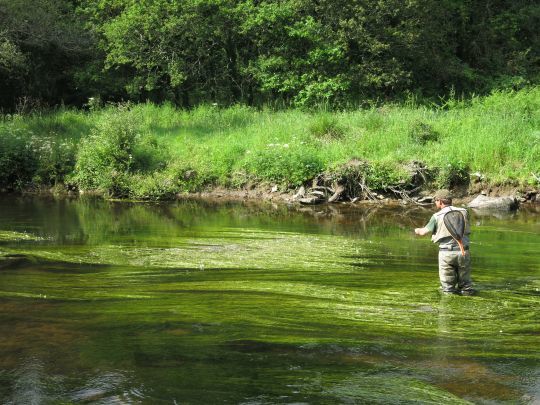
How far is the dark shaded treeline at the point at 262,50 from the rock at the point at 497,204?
915 centimetres

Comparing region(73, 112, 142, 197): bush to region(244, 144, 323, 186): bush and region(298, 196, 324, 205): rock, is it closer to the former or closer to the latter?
region(244, 144, 323, 186): bush

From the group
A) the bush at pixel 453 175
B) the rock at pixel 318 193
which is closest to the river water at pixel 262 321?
the bush at pixel 453 175

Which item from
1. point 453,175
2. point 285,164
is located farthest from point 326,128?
point 453,175

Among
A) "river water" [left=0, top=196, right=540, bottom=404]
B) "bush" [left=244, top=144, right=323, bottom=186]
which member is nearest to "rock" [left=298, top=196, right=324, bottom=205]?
"bush" [left=244, top=144, right=323, bottom=186]

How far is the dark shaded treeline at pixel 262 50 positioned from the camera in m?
25.6

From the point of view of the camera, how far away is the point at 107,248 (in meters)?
11.9

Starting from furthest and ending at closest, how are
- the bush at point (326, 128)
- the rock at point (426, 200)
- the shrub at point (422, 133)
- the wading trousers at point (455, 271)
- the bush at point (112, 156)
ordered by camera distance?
the bush at point (326, 128) < the bush at point (112, 156) < the shrub at point (422, 133) < the rock at point (426, 200) < the wading trousers at point (455, 271)

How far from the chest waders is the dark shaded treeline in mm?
17139

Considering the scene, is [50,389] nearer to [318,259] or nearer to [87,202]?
[318,259]

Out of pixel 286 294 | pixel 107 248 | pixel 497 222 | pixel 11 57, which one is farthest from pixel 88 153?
pixel 286 294

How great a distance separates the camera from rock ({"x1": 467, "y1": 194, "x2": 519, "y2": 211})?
17.0m

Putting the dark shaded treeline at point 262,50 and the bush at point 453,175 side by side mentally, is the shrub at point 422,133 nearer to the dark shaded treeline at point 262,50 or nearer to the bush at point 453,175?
the bush at point 453,175

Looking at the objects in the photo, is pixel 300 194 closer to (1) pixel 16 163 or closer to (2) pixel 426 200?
(2) pixel 426 200

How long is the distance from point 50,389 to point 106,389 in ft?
1.53
